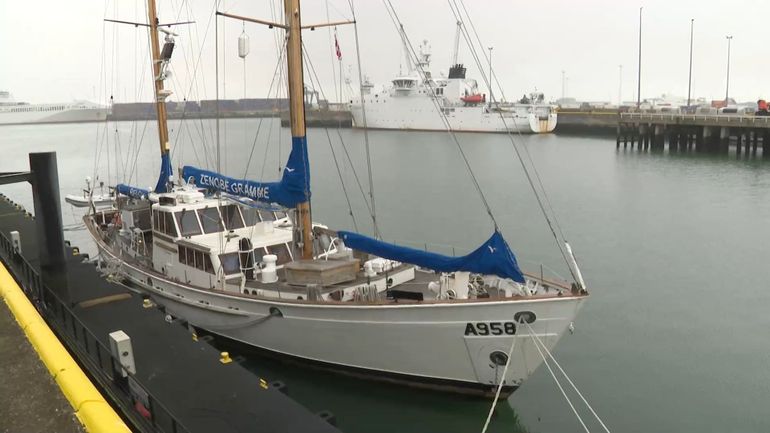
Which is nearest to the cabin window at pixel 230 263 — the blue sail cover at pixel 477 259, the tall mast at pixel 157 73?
the blue sail cover at pixel 477 259

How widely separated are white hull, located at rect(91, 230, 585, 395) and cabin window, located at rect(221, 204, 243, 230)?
2556mm

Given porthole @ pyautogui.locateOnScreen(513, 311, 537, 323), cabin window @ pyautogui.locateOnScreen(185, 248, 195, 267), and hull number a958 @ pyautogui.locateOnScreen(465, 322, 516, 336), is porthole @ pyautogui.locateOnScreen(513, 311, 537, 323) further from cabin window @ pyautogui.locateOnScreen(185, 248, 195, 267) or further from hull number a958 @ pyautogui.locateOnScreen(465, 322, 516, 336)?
cabin window @ pyautogui.locateOnScreen(185, 248, 195, 267)

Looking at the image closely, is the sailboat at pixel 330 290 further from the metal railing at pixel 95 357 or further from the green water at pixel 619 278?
the metal railing at pixel 95 357

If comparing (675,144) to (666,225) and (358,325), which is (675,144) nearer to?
(666,225)

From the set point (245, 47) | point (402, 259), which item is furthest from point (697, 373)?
point (245, 47)

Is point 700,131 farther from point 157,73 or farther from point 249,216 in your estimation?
point 249,216

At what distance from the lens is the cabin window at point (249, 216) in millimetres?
15195

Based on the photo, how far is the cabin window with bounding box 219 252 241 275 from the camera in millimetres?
13305

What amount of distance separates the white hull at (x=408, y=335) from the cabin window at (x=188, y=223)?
224cm

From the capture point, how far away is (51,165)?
8.55m

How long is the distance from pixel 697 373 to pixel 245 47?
1304 centimetres

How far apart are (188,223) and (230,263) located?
210cm

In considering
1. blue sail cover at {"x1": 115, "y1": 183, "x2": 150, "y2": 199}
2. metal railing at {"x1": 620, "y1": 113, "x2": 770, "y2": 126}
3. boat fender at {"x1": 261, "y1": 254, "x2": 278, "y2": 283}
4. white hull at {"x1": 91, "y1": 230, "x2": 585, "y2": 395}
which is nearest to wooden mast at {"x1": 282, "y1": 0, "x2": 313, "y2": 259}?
boat fender at {"x1": 261, "y1": 254, "x2": 278, "y2": 283}

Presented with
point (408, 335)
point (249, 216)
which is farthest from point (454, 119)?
point (408, 335)
